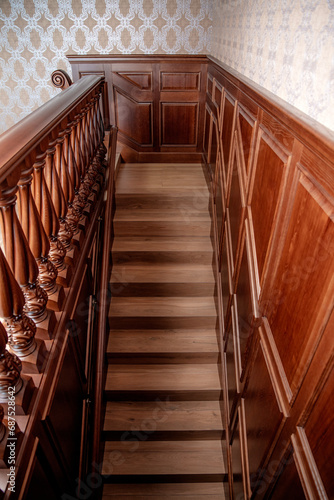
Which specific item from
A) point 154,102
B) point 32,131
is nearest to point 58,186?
point 32,131

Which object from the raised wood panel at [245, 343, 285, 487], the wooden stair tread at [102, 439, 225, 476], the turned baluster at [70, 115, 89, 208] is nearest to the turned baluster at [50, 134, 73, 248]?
the turned baluster at [70, 115, 89, 208]

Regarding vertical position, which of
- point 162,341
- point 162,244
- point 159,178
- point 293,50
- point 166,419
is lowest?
point 166,419

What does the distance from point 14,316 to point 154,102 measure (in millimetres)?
3257

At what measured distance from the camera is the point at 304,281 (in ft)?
3.29

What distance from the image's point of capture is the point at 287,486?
1115mm

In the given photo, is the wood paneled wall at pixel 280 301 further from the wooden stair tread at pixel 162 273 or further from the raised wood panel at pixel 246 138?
the wooden stair tread at pixel 162 273

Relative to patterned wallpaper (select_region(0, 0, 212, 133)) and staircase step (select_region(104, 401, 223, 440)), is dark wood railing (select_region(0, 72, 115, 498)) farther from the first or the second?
patterned wallpaper (select_region(0, 0, 212, 133))

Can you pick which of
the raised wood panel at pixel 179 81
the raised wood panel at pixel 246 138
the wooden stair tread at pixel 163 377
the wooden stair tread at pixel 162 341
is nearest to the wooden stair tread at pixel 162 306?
the wooden stair tread at pixel 162 341

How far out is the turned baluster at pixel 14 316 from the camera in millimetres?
961

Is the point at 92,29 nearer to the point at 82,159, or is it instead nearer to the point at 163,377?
the point at 82,159

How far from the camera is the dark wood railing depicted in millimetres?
1013

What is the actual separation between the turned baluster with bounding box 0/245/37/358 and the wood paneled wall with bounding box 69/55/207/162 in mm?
3148

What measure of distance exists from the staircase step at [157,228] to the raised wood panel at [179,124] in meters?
1.31

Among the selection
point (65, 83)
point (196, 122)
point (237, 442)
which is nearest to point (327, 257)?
point (237, 442)
